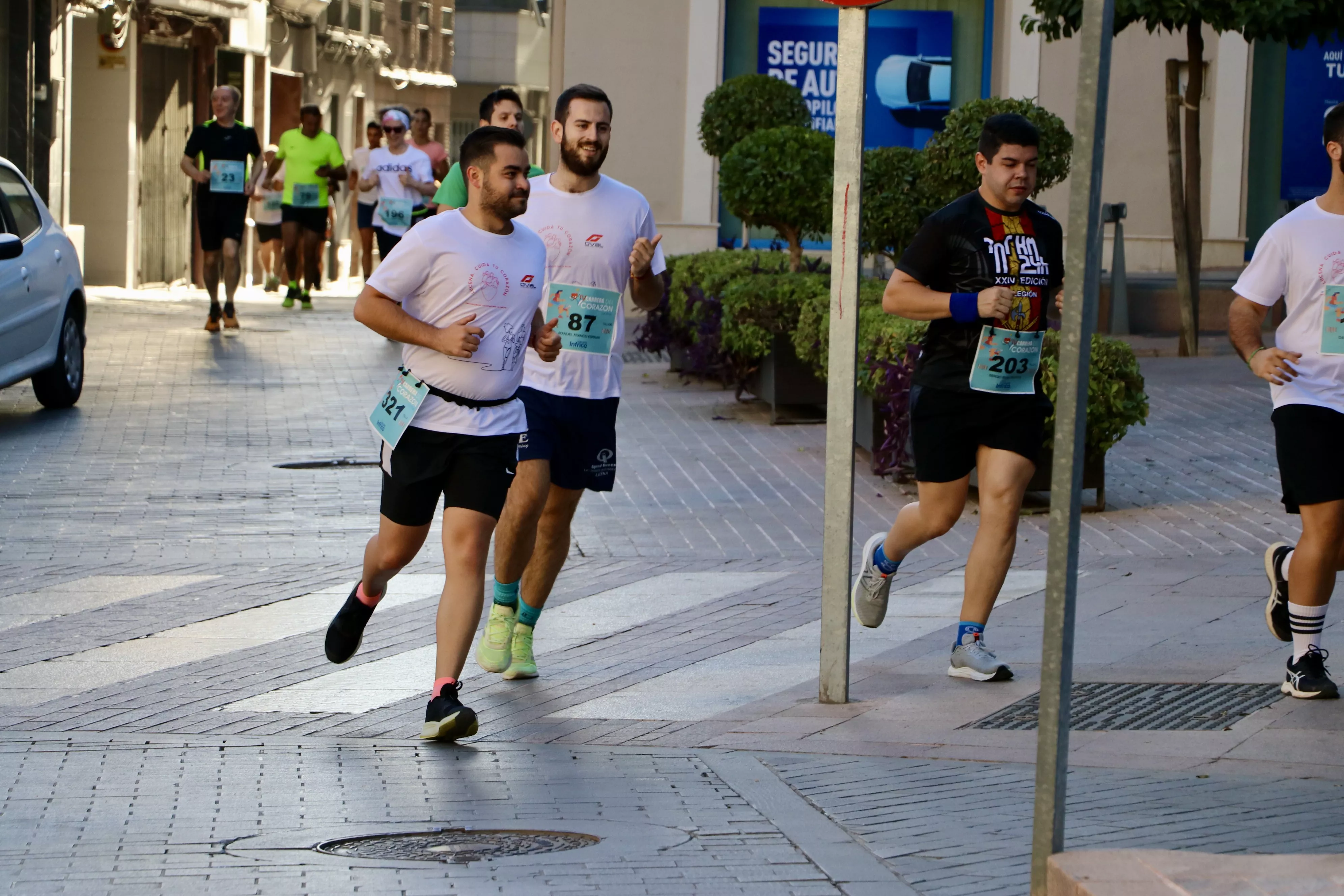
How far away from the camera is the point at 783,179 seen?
1537 centimetres

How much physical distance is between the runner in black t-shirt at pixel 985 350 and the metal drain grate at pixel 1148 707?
345 millimetres

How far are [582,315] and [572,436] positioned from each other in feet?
1.29

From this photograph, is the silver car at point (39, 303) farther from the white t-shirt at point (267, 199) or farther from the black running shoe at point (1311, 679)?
the black running shoe at point (1311, 679)

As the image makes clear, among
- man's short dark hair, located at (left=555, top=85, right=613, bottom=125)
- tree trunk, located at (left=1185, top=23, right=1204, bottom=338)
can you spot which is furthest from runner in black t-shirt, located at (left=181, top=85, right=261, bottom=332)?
man's short dark hair, located at (left=555, top=85, right=613, bottom=125)

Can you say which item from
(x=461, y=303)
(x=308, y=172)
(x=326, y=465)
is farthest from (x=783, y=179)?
(x=461, y=303)

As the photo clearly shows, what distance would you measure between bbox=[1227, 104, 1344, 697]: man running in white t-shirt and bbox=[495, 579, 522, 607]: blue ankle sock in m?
2.40

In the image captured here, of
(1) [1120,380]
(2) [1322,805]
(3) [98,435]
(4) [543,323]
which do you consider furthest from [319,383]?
(2) [1322,805]

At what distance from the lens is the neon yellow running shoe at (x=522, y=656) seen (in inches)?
272

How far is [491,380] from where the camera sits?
20.4 ft

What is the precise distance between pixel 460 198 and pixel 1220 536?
3988 mm

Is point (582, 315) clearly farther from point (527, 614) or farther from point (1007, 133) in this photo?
point (1007, 133)

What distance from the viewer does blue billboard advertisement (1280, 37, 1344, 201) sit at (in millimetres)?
23750

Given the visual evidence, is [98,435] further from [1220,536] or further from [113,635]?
[1220,536]

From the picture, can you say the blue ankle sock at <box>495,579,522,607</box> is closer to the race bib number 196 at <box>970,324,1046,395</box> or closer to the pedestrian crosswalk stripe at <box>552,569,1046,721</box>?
the pedestrian crosswalk stripe at <box>552,569,1046,721</box>
